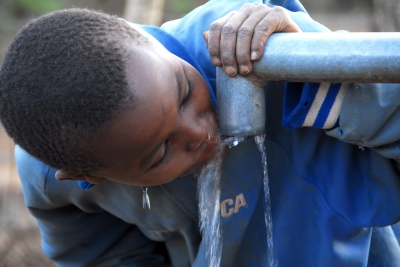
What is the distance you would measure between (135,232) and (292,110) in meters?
0.97

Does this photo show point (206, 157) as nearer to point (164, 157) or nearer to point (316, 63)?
point (164, 157)

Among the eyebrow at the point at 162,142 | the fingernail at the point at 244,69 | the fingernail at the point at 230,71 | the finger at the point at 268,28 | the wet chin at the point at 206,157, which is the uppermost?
the finger at the point at 268,28

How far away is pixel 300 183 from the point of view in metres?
1.60

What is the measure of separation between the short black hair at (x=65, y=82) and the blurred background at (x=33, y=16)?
0.45 metres

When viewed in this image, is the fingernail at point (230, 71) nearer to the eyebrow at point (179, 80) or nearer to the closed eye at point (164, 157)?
the eyebrow at point (179, 80)

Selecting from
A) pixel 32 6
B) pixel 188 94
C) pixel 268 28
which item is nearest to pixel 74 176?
→ pixel 188 94

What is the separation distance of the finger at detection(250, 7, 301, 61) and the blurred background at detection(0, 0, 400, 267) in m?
0.81

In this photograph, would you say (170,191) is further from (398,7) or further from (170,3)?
(170,3)

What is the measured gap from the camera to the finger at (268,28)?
1.16 m

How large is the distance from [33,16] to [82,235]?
1391 millimetres

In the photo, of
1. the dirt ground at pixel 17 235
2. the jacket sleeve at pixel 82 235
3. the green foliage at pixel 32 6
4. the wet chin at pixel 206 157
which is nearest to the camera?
the wet chin at pixel 206 157

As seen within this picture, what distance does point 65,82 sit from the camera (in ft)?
3.92

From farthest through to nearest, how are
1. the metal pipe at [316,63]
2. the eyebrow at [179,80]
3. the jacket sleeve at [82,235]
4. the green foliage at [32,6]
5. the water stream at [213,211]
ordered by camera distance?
the green foliage at [32,6] < the jacket sleeve at [82,235] < the water stream at [213,211] < the eyebrow at [179,80] < the metal pipe at [316,63]

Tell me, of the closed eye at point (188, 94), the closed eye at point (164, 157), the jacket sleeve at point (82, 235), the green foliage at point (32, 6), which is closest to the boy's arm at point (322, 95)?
the closed eye at point (188, 94)
